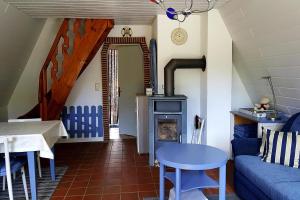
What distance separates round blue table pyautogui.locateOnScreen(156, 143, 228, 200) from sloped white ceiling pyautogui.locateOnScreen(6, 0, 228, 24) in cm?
192

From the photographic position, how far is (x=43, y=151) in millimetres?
2592

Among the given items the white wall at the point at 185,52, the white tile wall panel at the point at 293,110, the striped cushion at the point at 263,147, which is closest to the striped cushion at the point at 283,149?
the striped cushion at the point at 263,147

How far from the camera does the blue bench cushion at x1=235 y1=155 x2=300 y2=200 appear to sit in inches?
78.0

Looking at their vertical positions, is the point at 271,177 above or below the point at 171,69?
below

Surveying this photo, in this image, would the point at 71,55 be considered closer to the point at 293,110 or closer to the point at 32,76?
the point at 32,76

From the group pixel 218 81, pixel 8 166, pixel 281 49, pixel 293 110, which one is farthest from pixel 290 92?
pixel 8 166

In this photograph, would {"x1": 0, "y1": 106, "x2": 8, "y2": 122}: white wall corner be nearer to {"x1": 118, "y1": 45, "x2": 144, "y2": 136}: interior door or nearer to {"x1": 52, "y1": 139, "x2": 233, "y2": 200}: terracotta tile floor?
{"x1": 52, "y1": 139, "x2": 233, "y2": 200}: terracotta tile floor

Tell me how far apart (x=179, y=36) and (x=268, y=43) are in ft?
4.70

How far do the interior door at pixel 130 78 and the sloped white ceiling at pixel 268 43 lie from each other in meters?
2.18

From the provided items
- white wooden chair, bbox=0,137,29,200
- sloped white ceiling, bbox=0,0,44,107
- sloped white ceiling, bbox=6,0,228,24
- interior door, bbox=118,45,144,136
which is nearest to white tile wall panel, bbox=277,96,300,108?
sloped white ceiling, bbox=6,0,228,24

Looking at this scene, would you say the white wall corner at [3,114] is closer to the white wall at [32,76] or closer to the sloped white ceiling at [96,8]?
the white wall at [32,76]

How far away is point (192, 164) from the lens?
6.93 ft

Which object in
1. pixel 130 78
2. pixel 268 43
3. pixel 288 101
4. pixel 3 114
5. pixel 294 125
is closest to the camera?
pixel 294 125

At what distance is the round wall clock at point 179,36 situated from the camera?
4.00 meters
